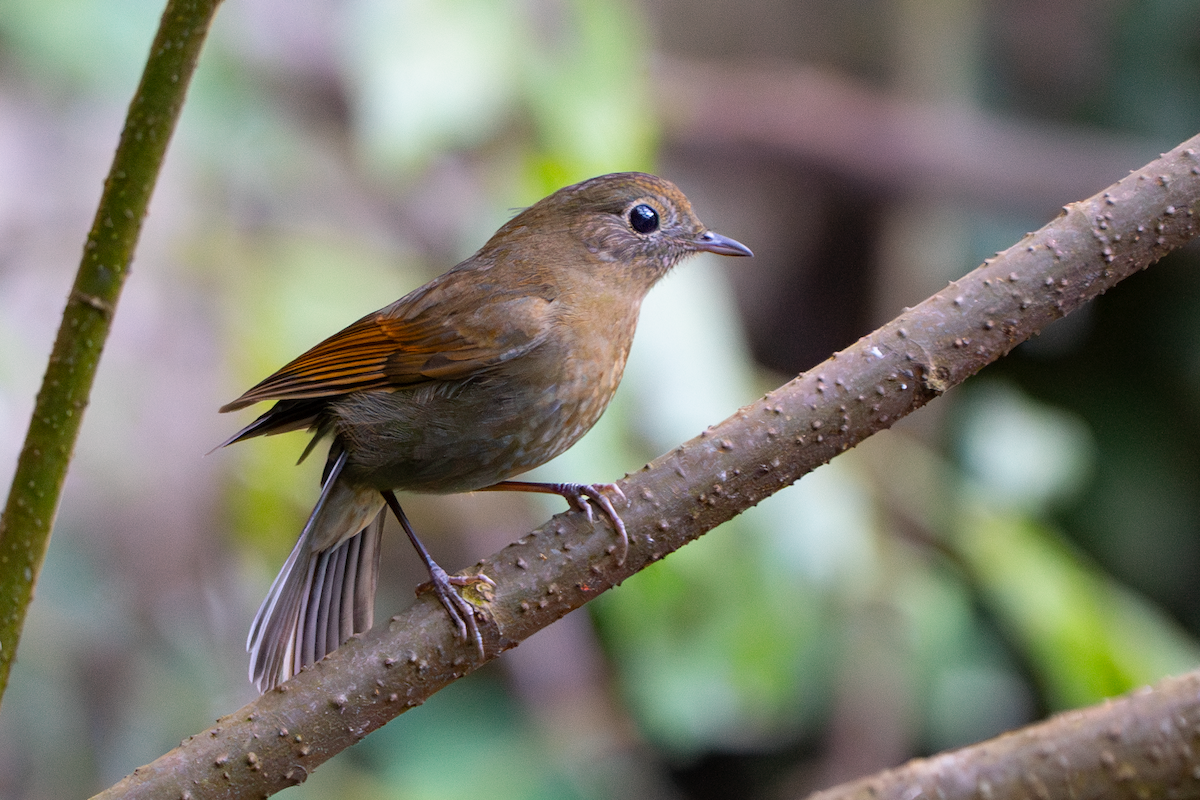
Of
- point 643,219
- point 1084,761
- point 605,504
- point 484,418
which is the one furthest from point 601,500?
point 643,219

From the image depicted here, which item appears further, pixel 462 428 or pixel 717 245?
pixel 717 245

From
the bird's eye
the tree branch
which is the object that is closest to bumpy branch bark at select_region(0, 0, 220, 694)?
the tree branch

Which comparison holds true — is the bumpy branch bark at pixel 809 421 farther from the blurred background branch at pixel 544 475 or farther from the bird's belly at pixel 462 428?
the blurred background branch at pixel 544 475

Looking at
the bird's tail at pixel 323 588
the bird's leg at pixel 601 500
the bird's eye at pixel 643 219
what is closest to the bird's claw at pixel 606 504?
the bird's leg at pixel 601 500

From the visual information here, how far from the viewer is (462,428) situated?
99.2 inches

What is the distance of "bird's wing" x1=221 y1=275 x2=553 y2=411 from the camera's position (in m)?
2.53

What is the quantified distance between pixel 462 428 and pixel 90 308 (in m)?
1.07

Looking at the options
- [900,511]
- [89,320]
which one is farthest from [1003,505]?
[89,320]

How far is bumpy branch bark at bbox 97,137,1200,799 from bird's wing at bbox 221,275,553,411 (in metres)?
0.61

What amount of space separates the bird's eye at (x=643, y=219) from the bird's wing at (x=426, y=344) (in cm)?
37

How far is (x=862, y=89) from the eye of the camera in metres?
6.69

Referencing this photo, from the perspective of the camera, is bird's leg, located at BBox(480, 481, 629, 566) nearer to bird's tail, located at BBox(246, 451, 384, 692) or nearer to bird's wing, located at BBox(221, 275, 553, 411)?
bird's wing, located at BBox(221, 275, 553, 411)

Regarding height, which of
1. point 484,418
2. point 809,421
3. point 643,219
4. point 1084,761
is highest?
point 643,219

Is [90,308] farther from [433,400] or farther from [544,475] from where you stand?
[544,475]
